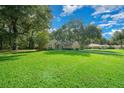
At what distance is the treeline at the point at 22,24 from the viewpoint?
571 cm

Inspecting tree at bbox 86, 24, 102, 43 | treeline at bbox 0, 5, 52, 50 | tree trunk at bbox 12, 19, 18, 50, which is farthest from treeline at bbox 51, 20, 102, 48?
tree trunk at bbox 12, 19, 18, 50

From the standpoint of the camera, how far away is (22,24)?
21.8ft

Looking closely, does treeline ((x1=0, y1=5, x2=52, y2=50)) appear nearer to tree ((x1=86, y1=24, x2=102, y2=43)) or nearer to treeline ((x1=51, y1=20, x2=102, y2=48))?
treeline ((x1=51, y1=20, x2=102, y2=48))

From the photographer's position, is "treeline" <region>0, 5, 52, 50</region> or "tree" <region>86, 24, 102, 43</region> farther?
"treeline" <region>0, 5, 52, 50</region>

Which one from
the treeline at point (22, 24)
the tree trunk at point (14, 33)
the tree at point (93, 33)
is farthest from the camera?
the tree trunk at point (14, 33)

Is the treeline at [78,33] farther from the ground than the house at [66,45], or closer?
farther from the ground

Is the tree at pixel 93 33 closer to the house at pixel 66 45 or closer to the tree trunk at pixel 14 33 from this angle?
the house at pixel 66 45

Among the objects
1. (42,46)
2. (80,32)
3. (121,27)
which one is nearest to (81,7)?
(80,32)

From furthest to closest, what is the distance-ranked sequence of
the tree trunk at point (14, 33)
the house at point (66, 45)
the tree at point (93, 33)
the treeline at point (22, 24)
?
the tree trunk at point (14, 33)
the treeline at point (22, 24)
the house at point (66, 45)
the tree at point (93, 33)

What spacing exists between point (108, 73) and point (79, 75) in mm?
647

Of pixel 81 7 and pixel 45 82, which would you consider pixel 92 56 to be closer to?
pixel 81 7

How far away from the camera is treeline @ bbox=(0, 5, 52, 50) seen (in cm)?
571

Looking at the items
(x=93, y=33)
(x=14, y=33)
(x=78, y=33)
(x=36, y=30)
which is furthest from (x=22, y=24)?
(x=93, y=33)

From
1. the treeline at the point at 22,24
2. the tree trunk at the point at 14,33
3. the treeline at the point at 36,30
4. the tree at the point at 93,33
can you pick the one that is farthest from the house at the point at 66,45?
the tree trunk at the point at 14,33
